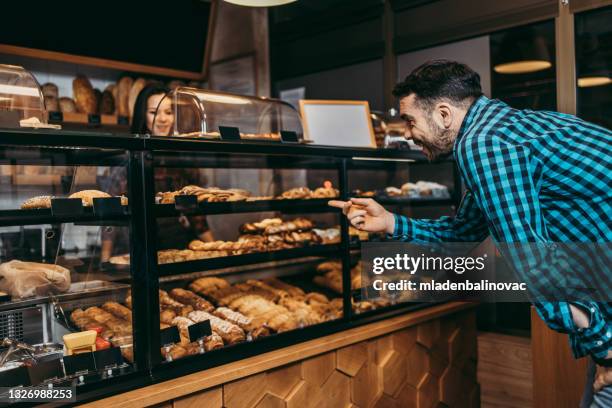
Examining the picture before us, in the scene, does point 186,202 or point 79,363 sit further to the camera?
point 186,202

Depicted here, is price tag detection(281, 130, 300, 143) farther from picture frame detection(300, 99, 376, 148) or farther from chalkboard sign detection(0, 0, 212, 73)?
chalkboard sign detection(0, 0, 212, 73)

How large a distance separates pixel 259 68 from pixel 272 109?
1938mm

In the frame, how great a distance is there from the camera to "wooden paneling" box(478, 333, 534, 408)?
3.10 m

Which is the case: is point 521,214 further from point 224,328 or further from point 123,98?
point 123,98

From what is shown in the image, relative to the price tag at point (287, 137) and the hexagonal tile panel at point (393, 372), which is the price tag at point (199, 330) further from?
the hexagonal tile panel at point (393, 372)

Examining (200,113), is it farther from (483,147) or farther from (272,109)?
(483,147)

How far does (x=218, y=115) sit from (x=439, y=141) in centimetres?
110

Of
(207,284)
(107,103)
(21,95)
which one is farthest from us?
(107,103)

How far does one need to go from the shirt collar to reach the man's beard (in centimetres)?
4

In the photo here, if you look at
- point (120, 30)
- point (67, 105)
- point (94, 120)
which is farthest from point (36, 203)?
point (120, 30)

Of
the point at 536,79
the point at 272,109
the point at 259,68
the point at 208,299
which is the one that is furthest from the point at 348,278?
the point at 259,68

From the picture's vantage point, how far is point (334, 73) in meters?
4.09

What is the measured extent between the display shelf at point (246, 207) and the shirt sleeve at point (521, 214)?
1044 millimetres

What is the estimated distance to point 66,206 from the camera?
1614mm
